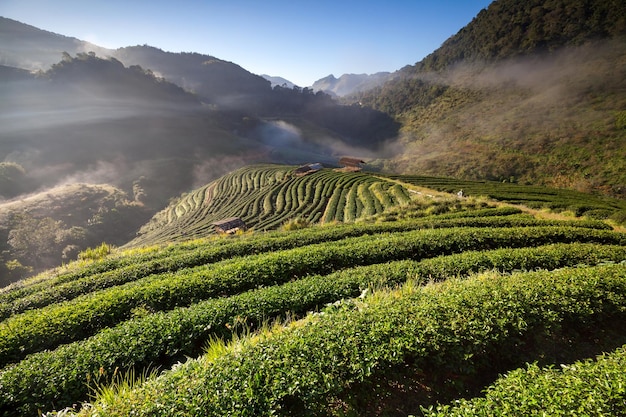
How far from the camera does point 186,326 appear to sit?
788 cm

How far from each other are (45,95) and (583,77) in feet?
739

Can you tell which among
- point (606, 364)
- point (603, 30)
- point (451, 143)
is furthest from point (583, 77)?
point (606, 364)

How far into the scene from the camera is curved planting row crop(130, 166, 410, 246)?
146 feet

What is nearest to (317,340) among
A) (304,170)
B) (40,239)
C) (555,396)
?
(555,396)

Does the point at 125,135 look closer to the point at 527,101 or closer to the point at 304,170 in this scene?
the point at 304,170

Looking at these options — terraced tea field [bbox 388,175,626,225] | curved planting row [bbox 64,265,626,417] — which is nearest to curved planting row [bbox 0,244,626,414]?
curved planting row [bbox 64,265,626,417]

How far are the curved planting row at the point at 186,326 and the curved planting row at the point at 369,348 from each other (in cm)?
160

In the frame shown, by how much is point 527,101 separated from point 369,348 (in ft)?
455

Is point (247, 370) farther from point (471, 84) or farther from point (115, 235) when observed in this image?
point (471, 84)

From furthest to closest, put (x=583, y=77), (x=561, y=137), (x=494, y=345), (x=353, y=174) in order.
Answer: (x=583, y=77) → (x=561, y=137) → (x=353, y=174) → (x=494, y=345)

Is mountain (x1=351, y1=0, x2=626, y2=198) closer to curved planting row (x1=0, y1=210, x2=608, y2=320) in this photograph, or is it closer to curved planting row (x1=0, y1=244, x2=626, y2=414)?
curved planting row (x1=0, y1=210, x2=608, y2=320)

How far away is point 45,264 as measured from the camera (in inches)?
2282

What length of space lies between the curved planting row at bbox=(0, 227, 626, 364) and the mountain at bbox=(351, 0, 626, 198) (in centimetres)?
6220

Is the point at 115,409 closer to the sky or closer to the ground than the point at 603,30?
closer to the ground
